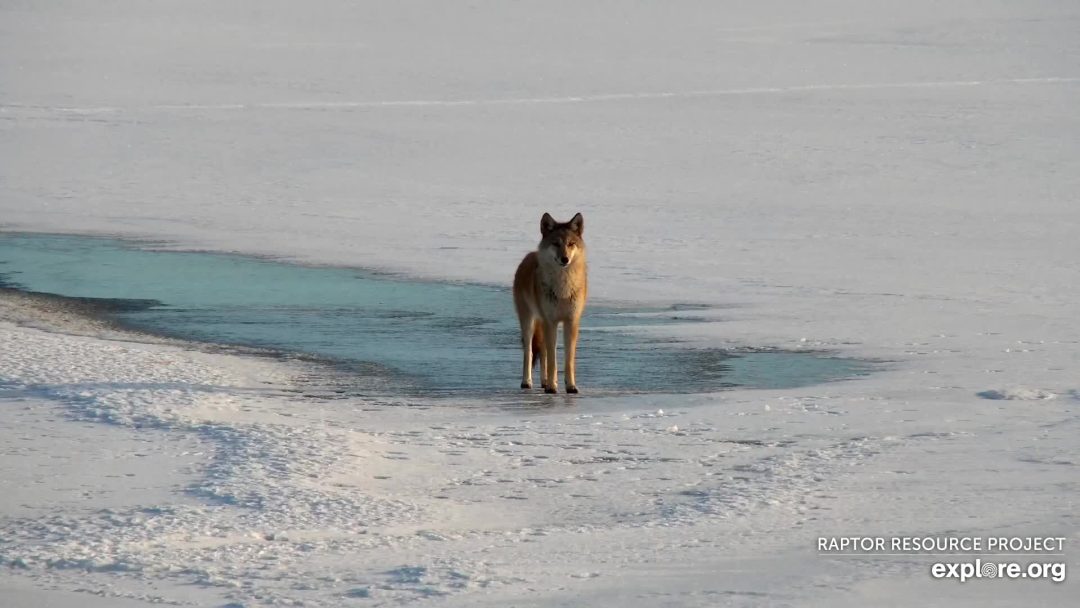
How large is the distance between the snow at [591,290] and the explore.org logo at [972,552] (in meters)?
0.10

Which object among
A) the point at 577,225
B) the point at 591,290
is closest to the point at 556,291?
the point at 577,225

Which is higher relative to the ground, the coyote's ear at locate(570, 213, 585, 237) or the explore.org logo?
the coyote's ear at locate(570, 213, 585, 237)

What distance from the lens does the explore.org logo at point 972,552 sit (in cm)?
503

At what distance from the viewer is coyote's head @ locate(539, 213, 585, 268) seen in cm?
896

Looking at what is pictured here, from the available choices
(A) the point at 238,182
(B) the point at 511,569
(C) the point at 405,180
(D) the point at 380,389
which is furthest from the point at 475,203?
(B) the point at 511,569

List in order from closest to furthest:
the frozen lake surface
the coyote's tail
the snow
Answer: the snow < the coyote's tail < the frozen lake surface

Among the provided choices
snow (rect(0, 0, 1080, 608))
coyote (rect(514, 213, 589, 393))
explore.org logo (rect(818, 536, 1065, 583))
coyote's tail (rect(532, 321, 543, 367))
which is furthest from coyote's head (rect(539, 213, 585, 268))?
explore.org logo (rect(818, 536, 1065, 583))

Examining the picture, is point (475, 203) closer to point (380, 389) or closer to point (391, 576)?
point (380, 389)

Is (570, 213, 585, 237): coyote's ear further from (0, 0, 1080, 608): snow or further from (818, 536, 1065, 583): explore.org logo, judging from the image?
(818, 536, 1065, 583): explore.org logo

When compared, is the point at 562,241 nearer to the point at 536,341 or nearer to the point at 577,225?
the point at 577,225

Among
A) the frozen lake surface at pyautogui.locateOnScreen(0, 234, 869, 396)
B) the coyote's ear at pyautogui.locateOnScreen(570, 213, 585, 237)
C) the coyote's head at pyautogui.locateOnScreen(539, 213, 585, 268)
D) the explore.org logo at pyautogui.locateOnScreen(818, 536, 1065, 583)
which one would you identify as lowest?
the explore.org logo at pyautogui.locateOnScreen(818, 536, 1065, 583)

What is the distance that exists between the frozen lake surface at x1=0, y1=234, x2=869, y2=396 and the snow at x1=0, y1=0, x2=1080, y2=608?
1.55ft

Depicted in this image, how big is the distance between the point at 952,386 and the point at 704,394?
4.70ft

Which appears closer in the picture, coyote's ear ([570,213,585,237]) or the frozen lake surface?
coyote's ear ([570,213,585,237])
